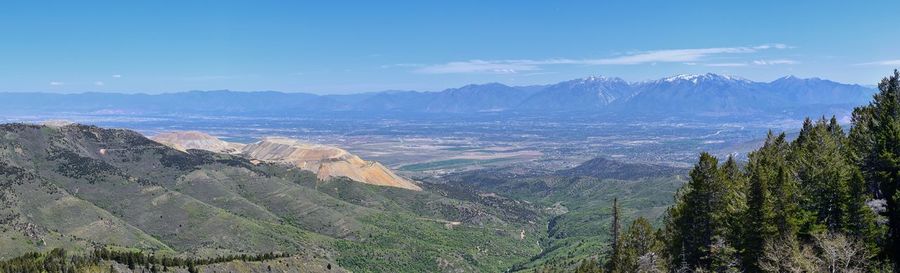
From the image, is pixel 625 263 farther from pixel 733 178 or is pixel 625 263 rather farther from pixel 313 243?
pixel 313 243

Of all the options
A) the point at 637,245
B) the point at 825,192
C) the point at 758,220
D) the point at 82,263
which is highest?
the point at 825,192

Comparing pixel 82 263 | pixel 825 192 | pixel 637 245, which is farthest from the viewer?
pixel 82 263

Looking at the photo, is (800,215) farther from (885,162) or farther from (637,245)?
(637,245)

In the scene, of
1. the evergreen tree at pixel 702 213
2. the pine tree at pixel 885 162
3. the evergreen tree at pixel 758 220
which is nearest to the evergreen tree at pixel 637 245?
the evergreen tree at pixel 702 213

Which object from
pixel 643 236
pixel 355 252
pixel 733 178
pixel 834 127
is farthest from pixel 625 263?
pixel 355 252

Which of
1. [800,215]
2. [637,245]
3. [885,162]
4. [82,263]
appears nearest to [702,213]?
[800,215]

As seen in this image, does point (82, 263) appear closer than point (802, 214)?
No

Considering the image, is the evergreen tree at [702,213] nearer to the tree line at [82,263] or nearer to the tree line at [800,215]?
the tree line at [800,215]

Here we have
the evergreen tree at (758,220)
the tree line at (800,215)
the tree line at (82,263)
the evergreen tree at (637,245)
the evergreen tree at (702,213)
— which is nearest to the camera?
the tree line at (800,215)

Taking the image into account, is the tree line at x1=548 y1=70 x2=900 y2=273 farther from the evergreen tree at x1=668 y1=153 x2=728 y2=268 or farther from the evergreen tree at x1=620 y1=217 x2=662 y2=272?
the evergreen tree at x1=620 y1=217 x2=662 y2=272

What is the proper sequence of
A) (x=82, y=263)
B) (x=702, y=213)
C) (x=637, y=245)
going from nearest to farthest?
1. (x=702, y=213)
2. (x=637, y=245)
3. (x=82, y=263)

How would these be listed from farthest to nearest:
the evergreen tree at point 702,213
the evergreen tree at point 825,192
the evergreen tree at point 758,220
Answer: the evergreen tree at point 702,213, the evergreen tree at point 825,192, the evergreen tree at point 758,220
